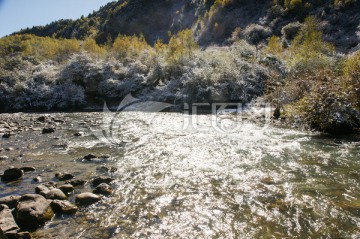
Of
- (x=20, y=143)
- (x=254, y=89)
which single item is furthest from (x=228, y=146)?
(x=254, y=89)

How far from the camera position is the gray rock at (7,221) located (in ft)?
22.6

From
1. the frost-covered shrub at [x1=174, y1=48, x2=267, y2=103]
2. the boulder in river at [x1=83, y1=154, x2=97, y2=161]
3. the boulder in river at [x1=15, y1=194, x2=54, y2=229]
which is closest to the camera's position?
the boulder in river at [x1=15, y1=194, x2=54, y2=229]

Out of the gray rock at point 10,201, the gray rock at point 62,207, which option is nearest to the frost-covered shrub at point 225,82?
the gray rock at point 62,207

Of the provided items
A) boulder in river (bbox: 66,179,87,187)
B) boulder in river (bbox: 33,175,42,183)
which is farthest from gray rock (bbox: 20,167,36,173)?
boulder in river (bbox: 66,179,87,187)

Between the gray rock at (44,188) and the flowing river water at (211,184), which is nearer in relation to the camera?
the flowing river water at (211,184)

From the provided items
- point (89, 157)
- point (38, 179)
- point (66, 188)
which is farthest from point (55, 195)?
point (89, 157)

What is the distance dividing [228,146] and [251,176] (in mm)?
4547

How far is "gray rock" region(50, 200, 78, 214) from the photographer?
315 inches

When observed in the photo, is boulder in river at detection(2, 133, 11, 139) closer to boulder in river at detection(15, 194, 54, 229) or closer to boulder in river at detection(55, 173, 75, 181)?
boulder in river at detection(55, 173, 75, 181)

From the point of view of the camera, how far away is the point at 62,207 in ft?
26.5

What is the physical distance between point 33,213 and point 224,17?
82327 mm

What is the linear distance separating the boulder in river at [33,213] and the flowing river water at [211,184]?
11.1 inches

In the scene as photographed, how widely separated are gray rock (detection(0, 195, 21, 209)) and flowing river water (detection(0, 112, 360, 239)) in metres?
0.96

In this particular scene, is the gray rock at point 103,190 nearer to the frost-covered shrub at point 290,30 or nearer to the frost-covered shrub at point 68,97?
the frost-covered shrub at point 68,97
